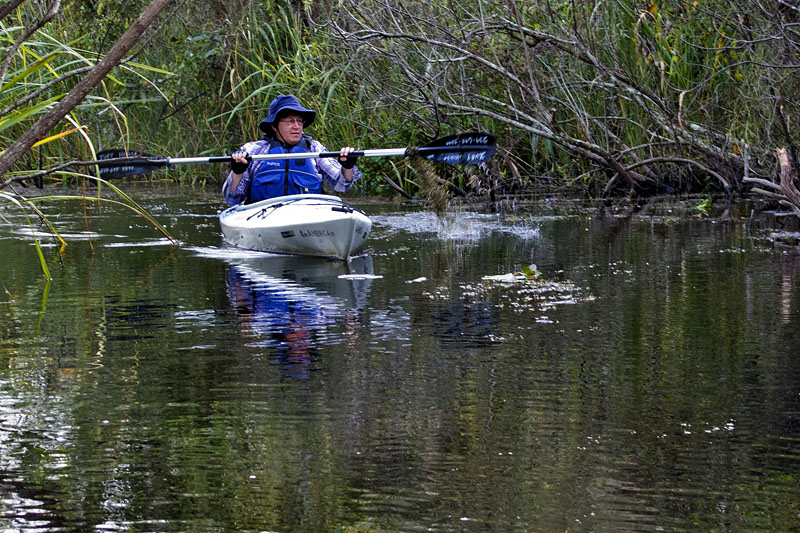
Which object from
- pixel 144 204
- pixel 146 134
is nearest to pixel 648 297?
pixel 144 204

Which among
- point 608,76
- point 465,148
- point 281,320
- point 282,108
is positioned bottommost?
point 281,320

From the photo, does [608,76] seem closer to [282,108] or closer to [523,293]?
[282,108]

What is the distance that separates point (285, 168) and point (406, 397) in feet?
19.5

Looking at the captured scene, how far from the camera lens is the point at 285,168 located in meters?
10.0

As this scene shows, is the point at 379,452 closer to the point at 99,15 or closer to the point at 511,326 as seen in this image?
the point at 511,326

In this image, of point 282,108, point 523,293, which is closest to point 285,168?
point 282,108

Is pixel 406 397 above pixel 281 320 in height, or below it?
below

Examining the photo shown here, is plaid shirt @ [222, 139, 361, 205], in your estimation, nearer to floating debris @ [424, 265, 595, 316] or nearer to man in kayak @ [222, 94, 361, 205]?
man in kayak @ [222, 94, 361, 205]

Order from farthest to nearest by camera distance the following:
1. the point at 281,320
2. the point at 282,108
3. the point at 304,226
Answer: the point at 282,108, the point at 304,226, the point at 281,320

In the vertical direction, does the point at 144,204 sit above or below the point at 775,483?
above

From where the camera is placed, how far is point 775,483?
3291mm

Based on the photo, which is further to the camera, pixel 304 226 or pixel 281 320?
pixel 304 226

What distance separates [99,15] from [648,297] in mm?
10691

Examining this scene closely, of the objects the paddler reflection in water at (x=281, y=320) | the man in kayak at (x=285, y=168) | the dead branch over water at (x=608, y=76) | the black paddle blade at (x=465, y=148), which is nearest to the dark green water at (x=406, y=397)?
the paddler reflection in water at (x=281, y=320)
